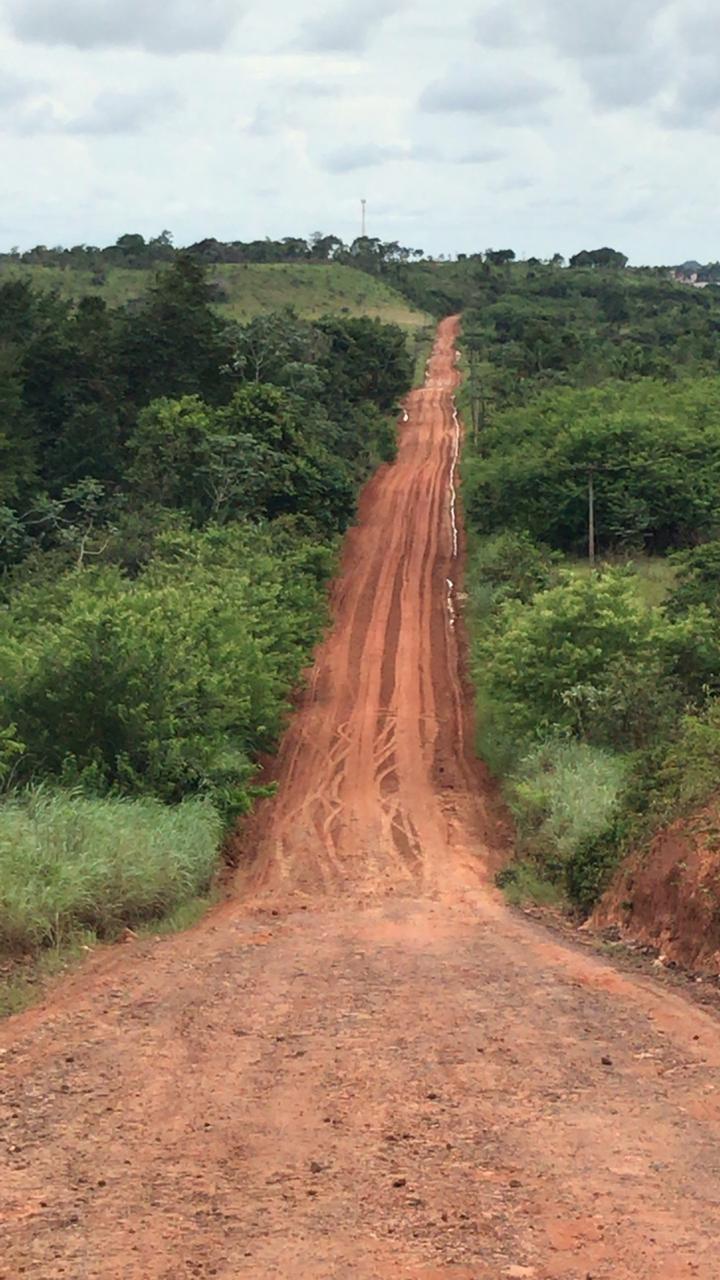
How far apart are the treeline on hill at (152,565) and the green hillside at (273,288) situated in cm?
2125

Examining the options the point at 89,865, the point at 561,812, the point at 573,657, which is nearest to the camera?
the point at 89,865

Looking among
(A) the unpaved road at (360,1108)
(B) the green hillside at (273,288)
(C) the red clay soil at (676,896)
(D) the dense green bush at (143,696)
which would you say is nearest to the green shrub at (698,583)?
(D) the dense green bush at (143,696)

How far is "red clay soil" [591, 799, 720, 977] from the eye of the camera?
10.5m

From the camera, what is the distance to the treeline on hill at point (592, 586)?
47.0ft

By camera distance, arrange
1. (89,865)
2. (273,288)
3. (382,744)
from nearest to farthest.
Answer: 1. (89,865)
2. (382,744)
3. (273,288)

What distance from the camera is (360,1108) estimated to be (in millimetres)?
7172

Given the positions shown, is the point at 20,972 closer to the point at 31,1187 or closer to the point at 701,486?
the point at 31,1187

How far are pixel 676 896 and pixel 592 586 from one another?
8.87m

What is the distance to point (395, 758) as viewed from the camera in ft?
73.1

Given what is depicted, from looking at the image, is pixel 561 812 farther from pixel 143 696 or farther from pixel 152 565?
pixel 152 565

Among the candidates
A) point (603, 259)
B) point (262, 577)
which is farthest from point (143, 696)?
point (603, 259)

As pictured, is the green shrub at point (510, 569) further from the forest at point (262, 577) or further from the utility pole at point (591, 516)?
the utility pole at point (591, 516)

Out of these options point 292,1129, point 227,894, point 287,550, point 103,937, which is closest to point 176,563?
point 287,550

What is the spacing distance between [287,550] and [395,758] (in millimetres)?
9449
